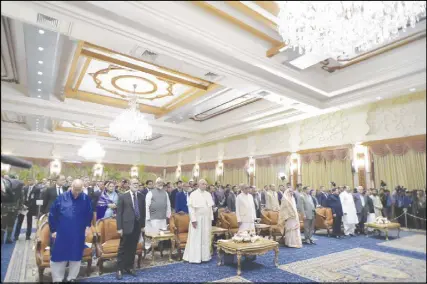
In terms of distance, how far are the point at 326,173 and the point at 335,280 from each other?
173 cm

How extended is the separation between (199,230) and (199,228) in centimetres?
4

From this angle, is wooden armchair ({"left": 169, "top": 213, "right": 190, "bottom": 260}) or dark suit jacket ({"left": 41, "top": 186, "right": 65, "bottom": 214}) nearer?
Result: dark suit jacket ({"left": 41, "top": 186, "right": 65, "bottom": 214})

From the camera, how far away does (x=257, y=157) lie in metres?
4.42

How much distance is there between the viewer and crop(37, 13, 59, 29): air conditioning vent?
3540 millimetres

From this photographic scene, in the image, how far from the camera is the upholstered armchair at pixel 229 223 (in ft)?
20.0

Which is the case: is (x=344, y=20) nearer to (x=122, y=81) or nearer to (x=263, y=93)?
(x=263, y=93)

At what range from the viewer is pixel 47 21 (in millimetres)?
3652

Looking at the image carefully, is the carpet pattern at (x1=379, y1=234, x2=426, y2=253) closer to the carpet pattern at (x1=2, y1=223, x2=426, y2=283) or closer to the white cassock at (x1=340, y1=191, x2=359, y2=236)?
the carpet pattern at (x1=2, y1=223, x2=426, y2=283)

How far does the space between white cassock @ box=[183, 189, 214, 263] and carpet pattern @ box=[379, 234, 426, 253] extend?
3.18m

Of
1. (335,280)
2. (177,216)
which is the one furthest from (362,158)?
(177,216)

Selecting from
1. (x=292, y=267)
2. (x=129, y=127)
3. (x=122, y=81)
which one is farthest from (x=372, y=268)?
(x=122, y=81)

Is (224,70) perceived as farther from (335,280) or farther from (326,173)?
(335,280)

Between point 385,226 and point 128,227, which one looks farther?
point 128,227

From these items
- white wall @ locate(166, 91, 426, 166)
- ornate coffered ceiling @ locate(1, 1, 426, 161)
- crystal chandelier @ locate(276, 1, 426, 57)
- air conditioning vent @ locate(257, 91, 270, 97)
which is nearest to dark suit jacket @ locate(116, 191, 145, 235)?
ornate coffered ceiling @ locate(1, 1, 426, 161)
